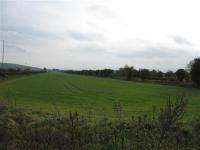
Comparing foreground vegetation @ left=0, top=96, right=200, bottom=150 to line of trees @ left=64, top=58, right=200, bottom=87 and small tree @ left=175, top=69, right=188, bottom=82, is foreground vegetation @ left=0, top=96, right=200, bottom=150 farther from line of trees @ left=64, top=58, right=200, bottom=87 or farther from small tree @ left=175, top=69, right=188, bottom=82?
small tree @ left=175, top=69, right=188, bottom=82

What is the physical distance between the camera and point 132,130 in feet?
37.8

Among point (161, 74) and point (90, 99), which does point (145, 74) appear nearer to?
point (161, 74)

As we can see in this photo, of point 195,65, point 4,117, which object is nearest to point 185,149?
point 4,117

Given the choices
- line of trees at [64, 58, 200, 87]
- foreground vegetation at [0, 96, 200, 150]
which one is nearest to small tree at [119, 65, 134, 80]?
line of trees at [64, 58, 200, 87]

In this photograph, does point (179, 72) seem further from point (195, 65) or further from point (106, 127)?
point (106, 127)

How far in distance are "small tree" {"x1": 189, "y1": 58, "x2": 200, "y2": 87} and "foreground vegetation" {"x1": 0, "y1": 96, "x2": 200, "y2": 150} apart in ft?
283

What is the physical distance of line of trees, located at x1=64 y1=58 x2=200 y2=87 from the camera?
3853 inches

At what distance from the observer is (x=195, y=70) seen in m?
96.9

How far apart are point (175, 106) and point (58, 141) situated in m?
2.36

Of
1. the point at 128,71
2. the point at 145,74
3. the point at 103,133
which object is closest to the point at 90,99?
the point at 103,133

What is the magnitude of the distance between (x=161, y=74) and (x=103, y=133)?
14218cm

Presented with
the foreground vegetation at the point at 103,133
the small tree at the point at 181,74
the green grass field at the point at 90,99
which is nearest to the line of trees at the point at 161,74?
the small tree at the point at 181,74

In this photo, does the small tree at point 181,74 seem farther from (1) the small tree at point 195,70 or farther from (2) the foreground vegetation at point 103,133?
(2) the foreground vegetation at point 103,133

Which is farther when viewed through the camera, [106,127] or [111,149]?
[106,127]
